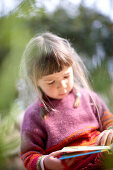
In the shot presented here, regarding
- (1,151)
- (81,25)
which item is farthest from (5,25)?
(81,25)

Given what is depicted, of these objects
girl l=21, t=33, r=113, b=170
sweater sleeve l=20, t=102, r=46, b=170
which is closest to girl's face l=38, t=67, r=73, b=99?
girl l=21, t=33, r=113, b=170

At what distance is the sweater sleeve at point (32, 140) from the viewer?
81 centimetres

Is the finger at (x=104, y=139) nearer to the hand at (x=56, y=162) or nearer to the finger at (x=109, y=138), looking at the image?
the finger at (x=109, y=138)

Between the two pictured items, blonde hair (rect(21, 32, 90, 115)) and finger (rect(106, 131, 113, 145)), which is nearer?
Result: finger (rect(106, 131, 113, 145))

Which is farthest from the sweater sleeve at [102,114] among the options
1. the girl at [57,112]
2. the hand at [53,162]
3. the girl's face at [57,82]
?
the hand at [53,162]

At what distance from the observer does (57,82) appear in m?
0.81

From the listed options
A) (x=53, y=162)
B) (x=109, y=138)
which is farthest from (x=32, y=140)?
(x=109, y=138)

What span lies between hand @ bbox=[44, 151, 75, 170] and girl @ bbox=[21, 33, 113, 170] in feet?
0.06

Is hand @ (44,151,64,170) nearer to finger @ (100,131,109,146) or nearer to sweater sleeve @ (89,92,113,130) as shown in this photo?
finger @ (100,131,109,146)

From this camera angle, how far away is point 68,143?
0.86 meters

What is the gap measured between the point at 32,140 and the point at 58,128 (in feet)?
0.37

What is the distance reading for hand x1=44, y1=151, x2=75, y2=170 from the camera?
610mm

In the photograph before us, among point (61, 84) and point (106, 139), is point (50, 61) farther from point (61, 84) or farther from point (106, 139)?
point (106, 139)

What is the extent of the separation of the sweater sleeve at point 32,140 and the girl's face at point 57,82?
127 mm
